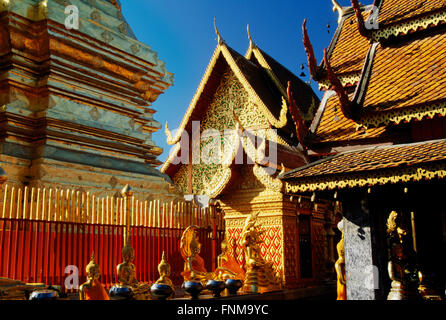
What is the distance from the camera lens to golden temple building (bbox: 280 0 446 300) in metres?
4.72

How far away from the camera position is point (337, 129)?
593 centimetres

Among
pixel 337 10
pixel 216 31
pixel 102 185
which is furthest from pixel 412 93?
pixel 216 31

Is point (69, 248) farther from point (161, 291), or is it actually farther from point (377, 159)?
point (377, 159)

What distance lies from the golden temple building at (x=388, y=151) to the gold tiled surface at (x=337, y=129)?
13mm

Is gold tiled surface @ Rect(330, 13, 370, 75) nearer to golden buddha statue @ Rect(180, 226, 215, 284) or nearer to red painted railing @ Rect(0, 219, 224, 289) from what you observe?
golden buddha statue @ Rect(180, 226, 215, 284)

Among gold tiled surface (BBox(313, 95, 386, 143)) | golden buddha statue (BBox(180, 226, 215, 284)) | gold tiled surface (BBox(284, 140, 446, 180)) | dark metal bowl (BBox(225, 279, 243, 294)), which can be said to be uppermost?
gold tiled surface (BBox(313, 95, 386, 143))

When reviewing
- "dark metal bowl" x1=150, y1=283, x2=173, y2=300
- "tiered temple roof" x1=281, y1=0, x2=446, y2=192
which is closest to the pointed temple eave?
"tiered temple roof" x1=281, y1=0, x2=446, y2=192

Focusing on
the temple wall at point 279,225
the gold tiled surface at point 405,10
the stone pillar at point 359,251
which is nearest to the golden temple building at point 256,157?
the temple wall at point 279,225

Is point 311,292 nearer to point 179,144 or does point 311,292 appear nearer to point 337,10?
point 337,10

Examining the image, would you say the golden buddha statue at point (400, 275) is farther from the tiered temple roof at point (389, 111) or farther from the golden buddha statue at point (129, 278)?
the golden buddha statue at point (129, 278)

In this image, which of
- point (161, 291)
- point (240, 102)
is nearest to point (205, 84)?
point (240, 102)

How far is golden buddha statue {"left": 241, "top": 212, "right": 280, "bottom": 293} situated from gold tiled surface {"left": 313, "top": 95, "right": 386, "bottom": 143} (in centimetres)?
167

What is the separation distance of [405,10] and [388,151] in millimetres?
2177

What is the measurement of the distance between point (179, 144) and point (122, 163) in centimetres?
272
